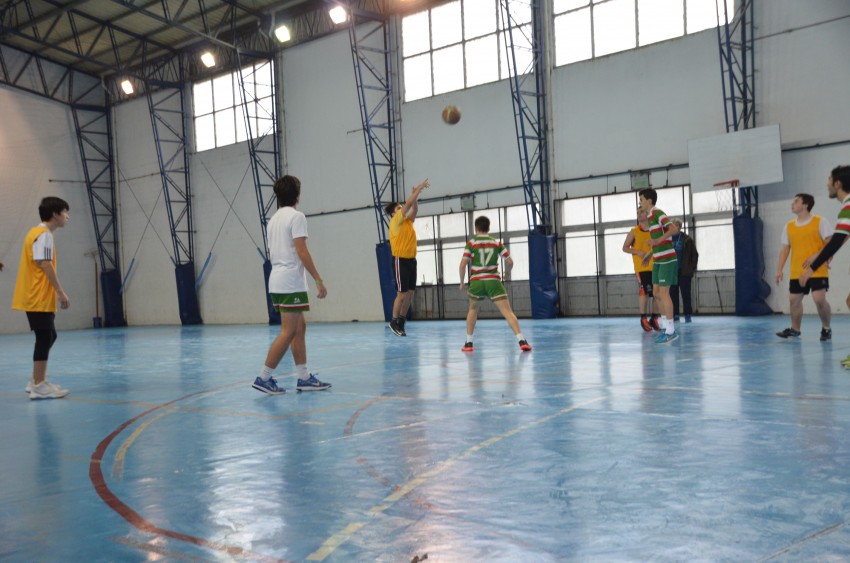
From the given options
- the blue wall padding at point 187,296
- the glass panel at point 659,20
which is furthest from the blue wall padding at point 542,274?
the blue wall padding at point 187,296

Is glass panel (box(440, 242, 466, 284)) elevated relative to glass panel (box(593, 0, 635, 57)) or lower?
lower

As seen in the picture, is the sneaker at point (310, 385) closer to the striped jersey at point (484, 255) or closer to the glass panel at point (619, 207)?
the striped jersey at point (484, 255)

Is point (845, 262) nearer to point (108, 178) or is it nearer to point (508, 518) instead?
point (508, 518)


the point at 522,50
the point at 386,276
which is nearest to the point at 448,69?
the point at 522,50

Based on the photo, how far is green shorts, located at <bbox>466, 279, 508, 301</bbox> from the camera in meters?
10.7

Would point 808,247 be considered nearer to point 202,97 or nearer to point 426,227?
point 426,227

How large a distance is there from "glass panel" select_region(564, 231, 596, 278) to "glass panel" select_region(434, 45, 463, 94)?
5.99 metres

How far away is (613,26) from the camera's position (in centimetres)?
2102

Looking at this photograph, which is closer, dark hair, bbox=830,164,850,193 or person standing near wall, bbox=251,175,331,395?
person standing near wall, bbox=251,175,331,395

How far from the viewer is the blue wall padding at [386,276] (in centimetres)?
2455

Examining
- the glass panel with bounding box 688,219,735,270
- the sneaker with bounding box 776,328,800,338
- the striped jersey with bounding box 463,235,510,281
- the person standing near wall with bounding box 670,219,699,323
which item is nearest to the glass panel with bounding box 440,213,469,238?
the glass panel with bounding box 688,219,735,270

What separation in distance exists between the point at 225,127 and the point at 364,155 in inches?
296

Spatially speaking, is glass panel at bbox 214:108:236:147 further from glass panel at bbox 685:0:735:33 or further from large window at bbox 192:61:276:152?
glass panel at bbox 685:0:735:33

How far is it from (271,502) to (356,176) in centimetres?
2359
